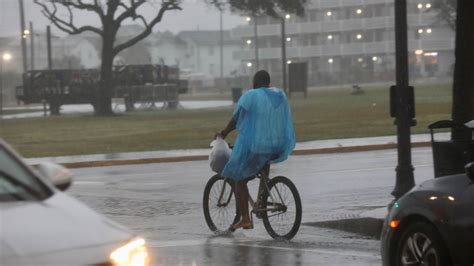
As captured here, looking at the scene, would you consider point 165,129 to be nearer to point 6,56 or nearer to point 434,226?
point 434,226

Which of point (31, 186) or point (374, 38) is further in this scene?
point (374, 38)

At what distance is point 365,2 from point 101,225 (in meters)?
83.6

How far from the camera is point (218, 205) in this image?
1212 cm

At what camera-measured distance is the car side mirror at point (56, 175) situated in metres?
5.80

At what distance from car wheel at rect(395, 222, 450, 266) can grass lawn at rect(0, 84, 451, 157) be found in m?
18.8

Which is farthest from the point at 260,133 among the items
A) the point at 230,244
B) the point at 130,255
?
the point at 130,255

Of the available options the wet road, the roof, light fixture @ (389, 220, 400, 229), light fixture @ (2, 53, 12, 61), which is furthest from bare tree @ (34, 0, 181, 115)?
the roof

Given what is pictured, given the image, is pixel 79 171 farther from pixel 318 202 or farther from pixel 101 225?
pixel 101 225

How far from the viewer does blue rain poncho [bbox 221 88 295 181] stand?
1117 cm

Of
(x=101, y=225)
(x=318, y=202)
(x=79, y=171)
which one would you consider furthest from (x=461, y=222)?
(x=79, y=171)

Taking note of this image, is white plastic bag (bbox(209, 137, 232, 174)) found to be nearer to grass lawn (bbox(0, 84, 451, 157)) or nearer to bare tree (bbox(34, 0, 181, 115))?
grass lawn (bbox(0, 84, 451, 157))

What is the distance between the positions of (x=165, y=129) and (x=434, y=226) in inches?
1161

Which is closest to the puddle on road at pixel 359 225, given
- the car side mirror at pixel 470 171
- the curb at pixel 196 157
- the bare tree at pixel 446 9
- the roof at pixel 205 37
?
the car side mirror at pixel 470 171

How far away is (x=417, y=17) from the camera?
91938mm
